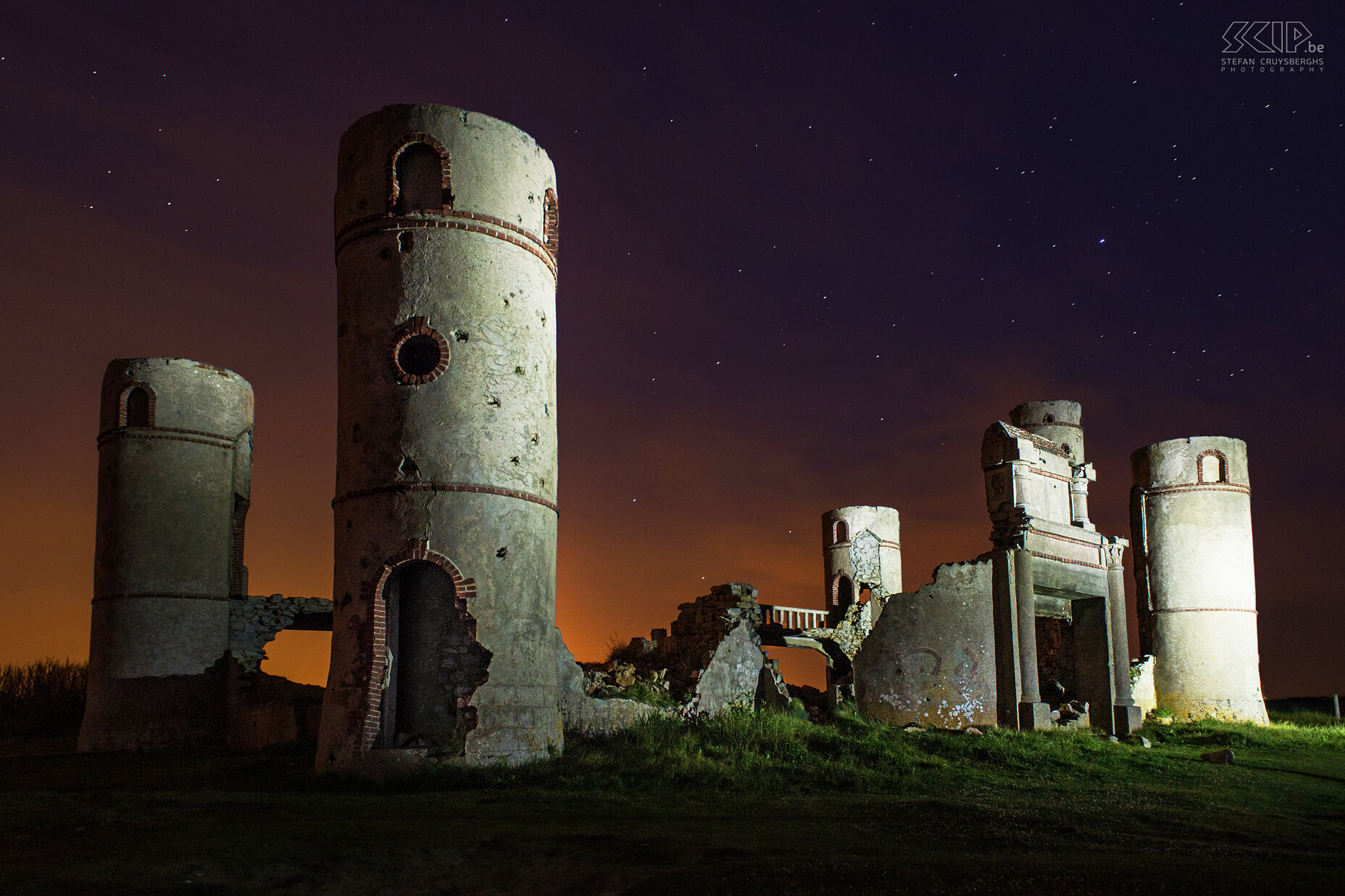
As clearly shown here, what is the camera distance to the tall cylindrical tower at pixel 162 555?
18438mm

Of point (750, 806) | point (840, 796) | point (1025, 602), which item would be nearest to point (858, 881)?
point (750, 806)

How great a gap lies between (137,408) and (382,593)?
10.2m

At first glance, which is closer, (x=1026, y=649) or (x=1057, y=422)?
(x=1026, y=649)

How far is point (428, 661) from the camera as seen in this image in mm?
12266

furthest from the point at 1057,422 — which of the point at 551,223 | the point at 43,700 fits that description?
the point at 43,700

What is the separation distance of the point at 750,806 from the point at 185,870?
17.6 ft

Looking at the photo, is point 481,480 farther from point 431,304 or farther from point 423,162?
point 423,162

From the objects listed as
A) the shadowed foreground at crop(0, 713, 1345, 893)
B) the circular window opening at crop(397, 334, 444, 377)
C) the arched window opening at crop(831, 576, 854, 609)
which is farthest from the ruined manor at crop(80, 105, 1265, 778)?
the shadowed foreground at crop(0, 713, 1345, 893)

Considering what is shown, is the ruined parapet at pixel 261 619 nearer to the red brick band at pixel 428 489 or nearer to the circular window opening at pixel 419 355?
the red brick band at pixel 428 489

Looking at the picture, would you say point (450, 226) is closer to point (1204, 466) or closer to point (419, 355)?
point (419, 355)

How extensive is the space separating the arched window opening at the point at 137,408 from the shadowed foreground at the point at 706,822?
637cm

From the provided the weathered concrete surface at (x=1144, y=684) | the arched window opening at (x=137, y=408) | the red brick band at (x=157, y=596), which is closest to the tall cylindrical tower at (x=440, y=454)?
the red brick band at (x=157, y=596)

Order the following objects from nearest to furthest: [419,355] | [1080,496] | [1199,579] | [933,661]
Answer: [419,355], [933,661], [1080,496], [1199,579]

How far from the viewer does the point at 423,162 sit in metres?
13.1
